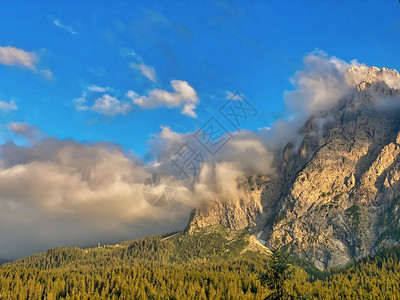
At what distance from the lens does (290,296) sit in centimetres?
4794

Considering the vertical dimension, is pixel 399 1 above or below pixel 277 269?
above

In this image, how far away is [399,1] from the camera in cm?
1706

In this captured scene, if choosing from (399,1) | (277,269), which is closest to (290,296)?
(277,269)

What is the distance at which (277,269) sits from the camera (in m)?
48.0

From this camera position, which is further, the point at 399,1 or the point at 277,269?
the point at 277,269

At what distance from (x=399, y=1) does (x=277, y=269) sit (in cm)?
3909

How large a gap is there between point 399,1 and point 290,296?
41.5m

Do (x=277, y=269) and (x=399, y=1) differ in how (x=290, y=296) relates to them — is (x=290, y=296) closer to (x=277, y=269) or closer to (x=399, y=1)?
(x=277, y=269)

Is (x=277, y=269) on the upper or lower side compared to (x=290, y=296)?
upper

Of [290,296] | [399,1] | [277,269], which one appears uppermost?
[399,1]

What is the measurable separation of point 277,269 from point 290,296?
163 inches

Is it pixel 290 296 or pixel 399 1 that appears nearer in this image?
pixel 399 1
